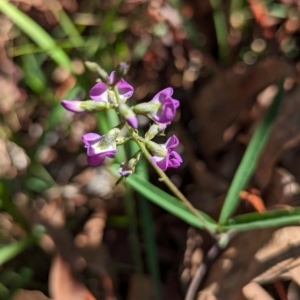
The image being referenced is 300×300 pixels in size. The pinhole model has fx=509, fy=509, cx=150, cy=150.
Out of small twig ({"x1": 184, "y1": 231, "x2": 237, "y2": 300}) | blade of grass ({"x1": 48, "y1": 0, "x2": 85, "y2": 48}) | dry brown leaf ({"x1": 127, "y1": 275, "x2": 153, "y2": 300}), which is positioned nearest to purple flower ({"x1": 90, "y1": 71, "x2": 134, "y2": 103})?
small twig ({"x1": 184, "y1": 231, "x2": 237, "y2": 300})

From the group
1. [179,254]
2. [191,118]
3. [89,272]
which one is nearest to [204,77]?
[191,118]

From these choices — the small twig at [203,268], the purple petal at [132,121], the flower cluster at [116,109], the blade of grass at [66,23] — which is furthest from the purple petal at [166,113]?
the blade of grass at [66,23]

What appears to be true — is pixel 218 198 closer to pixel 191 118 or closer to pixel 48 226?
pixel 191 118

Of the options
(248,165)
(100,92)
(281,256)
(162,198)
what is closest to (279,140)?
(248,165)

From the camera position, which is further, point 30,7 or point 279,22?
point 30,7

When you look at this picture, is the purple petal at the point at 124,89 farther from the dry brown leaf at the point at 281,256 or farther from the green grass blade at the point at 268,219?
the dry brown leaf at the point at 281,256

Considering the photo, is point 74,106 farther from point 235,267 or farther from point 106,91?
point 235,267
